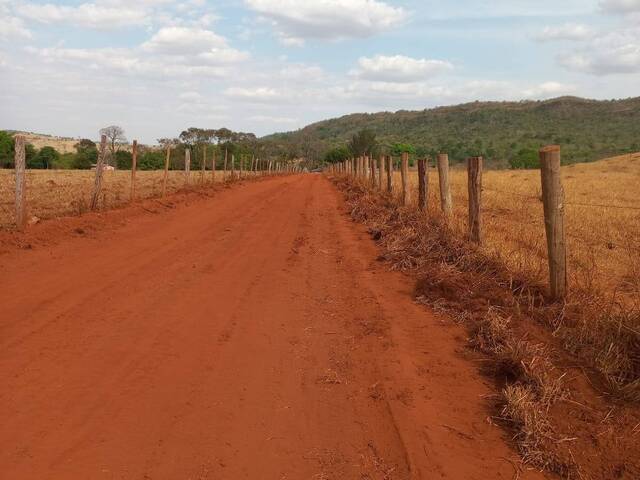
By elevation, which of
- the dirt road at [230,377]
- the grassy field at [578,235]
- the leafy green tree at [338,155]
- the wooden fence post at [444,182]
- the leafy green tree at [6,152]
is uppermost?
the leafy green tree at [338,155]

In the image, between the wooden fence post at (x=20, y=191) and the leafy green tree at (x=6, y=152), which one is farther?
the leafy green tree at (x=6, y=152)

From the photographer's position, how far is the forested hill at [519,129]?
76.1 m

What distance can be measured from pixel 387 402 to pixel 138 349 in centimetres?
223

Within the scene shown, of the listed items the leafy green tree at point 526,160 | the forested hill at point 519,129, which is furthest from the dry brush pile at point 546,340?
the forested hill at point 519,129

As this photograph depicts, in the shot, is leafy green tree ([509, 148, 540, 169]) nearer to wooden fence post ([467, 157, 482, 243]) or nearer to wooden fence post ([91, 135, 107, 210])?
wooden fence post ([91, 135, 107, 210])

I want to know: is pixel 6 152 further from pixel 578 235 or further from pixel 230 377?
pixel 230 377

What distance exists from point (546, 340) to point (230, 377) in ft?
9.26

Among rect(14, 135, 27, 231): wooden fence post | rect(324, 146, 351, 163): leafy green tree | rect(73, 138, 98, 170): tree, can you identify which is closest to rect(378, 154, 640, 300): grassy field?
rect(14, 135, 27, 231): wooden fence post

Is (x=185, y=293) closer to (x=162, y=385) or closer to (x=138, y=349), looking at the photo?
(x=138, y=349)

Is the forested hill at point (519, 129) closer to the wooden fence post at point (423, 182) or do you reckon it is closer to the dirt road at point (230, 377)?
the wooden fence post at point (423, 182)

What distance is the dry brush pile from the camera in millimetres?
3812

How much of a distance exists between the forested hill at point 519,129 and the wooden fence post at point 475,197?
5550 centimetres

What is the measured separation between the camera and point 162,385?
4422mm

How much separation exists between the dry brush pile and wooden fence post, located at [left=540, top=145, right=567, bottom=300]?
0.68 ft
